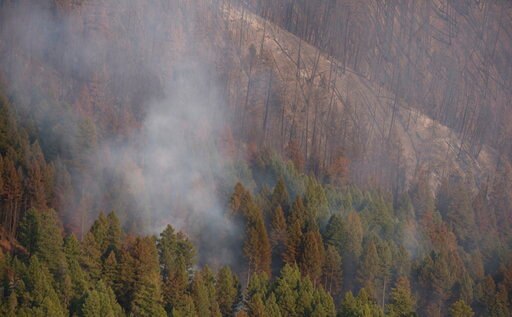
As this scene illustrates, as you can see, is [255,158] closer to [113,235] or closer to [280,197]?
[280,197]

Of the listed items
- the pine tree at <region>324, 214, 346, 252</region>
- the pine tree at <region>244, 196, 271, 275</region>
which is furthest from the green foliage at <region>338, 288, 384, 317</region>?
the pine tree at <region>324, 214, 346, 252</region>

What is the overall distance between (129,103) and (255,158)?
17239 millimetres

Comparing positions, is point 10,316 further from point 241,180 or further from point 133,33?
point 133,33

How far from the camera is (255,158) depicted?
400ft

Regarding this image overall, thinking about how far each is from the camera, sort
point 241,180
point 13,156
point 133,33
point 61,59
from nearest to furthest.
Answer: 1. point 13,156
2. point 241,180
3. point 61,59
4. point 133,33

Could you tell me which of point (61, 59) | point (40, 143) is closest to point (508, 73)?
point (61, 59)

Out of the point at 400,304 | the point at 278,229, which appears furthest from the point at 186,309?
the point at 278,229

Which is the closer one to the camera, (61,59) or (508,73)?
(61,59)

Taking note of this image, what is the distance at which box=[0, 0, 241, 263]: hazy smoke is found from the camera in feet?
319

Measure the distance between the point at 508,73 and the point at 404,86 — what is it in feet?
81.2

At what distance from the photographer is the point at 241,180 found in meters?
110

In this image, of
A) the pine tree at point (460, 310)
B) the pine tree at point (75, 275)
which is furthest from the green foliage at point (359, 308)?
the pine tree at point (75, 275)

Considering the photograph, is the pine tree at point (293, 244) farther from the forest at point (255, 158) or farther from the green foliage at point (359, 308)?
the green foliage at point (359, 308)

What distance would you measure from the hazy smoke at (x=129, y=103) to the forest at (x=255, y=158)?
0.26 m
